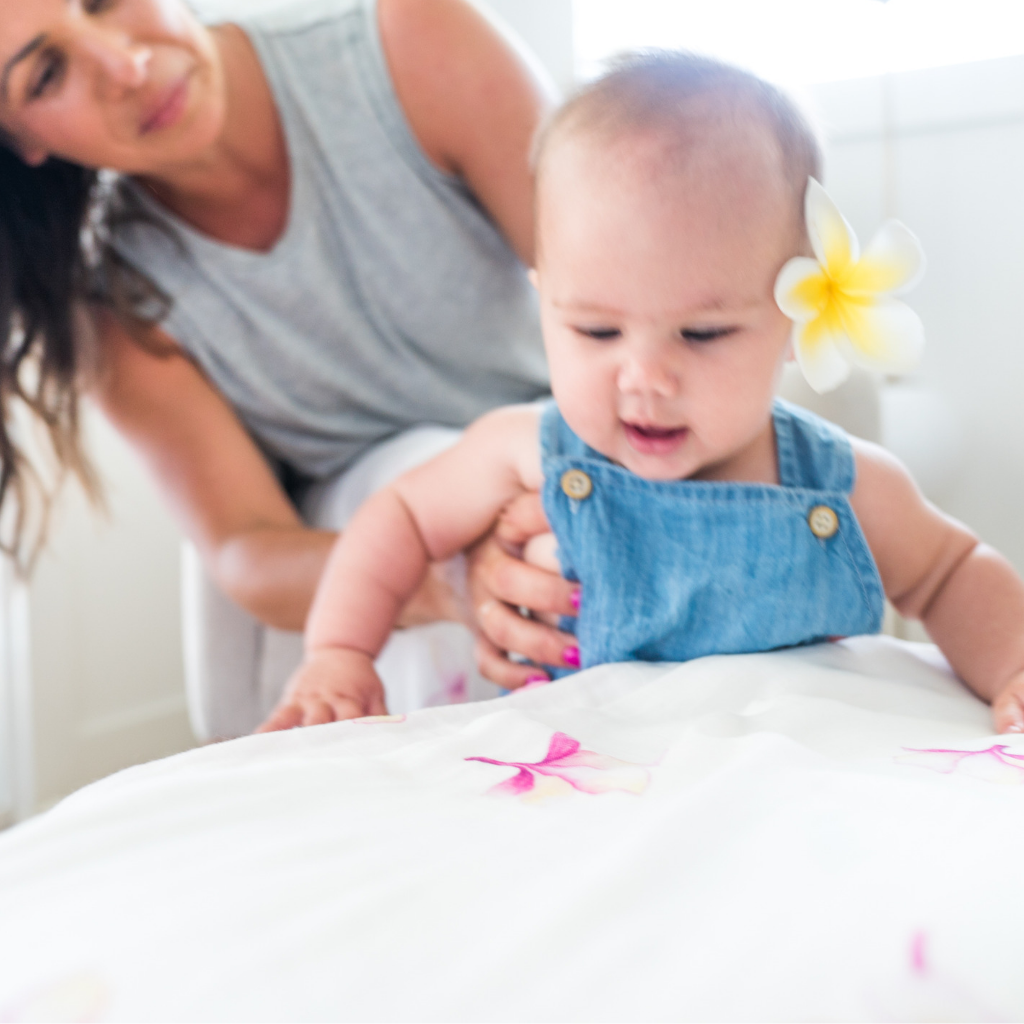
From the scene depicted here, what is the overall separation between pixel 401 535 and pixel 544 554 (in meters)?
0.11

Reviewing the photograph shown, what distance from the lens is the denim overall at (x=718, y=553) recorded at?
65 cm

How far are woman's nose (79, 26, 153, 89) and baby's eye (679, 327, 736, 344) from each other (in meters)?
0.59

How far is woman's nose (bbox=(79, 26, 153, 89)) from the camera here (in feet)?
2.81

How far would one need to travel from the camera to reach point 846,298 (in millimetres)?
537

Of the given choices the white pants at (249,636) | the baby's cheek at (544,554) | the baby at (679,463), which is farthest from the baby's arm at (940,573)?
the white pants at (249,636)

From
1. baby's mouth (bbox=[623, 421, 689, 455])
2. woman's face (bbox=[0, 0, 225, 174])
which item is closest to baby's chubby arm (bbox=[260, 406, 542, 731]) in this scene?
baby's mouth (bbox=[623, 421, 689, 455])

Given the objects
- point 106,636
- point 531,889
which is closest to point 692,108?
point 531,889

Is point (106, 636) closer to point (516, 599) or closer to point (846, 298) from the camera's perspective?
point (516, 599)

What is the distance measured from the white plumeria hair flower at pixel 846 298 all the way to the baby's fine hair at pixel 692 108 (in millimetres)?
53

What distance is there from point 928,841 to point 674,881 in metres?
0.09

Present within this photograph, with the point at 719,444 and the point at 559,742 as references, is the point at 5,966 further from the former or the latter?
the point at 719,444

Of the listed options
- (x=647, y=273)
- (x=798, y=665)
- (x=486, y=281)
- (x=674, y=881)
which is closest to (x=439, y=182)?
(x=486, y=281)

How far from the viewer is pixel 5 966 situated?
1.03ft

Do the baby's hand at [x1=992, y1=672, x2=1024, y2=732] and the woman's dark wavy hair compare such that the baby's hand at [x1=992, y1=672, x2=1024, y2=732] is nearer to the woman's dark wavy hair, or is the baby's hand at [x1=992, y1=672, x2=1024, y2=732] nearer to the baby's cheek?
the baby's cheek
